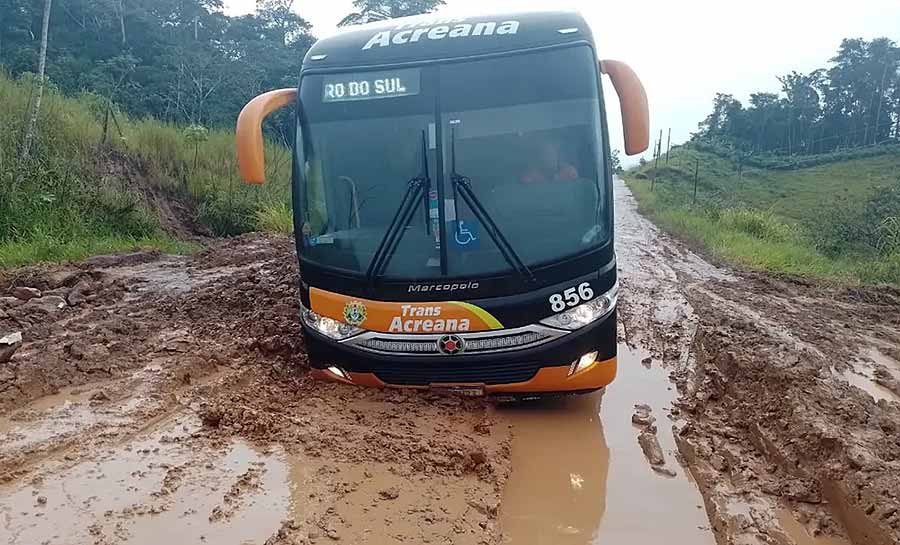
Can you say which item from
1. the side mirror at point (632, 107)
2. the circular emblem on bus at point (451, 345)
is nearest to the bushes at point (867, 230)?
the side mirror at point (632, 107)

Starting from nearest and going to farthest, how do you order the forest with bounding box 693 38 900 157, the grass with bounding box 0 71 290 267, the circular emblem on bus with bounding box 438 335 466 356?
the circular emblem on bus with bounding box 438 335 466 356 → the grass with bounding box 0 71 290 267 → the forest with bounding box 693 38 900 157

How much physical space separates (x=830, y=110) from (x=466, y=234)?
52.0m

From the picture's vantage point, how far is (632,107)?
410 cm

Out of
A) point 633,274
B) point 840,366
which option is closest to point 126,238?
point 633,274

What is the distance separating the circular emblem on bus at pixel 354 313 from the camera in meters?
4.15

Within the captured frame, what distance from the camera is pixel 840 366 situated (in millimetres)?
5227

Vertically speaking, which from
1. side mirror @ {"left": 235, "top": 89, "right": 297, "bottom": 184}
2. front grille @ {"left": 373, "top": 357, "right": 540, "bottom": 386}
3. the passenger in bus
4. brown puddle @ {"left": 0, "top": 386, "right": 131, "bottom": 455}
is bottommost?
brown puddle @ {"left": 0, "top": 386, "right": 131, "bottom": 455}

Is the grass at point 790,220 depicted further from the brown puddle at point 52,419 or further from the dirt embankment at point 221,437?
the brown puddle at point 52,419

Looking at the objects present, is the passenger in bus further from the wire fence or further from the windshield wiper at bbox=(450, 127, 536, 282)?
the wire fence

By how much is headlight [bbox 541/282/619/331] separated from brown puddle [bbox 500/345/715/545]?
0.65m

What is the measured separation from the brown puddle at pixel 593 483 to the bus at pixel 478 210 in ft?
0.97

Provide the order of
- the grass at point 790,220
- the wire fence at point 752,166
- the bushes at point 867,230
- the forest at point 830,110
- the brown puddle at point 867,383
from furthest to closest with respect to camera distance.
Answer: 1. the forest at point 830,110
2. the wire fence at point 752,166
3. the bushes at point 867,230
4. the grass at point 790,220
5. the brown puddle at point 867,383

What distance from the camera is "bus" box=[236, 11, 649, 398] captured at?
4066 millimetres

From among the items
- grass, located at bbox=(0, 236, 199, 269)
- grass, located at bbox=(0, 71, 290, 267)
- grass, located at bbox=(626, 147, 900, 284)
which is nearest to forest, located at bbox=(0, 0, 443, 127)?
grass, located at bbox=(0, 71, 290, 267)
